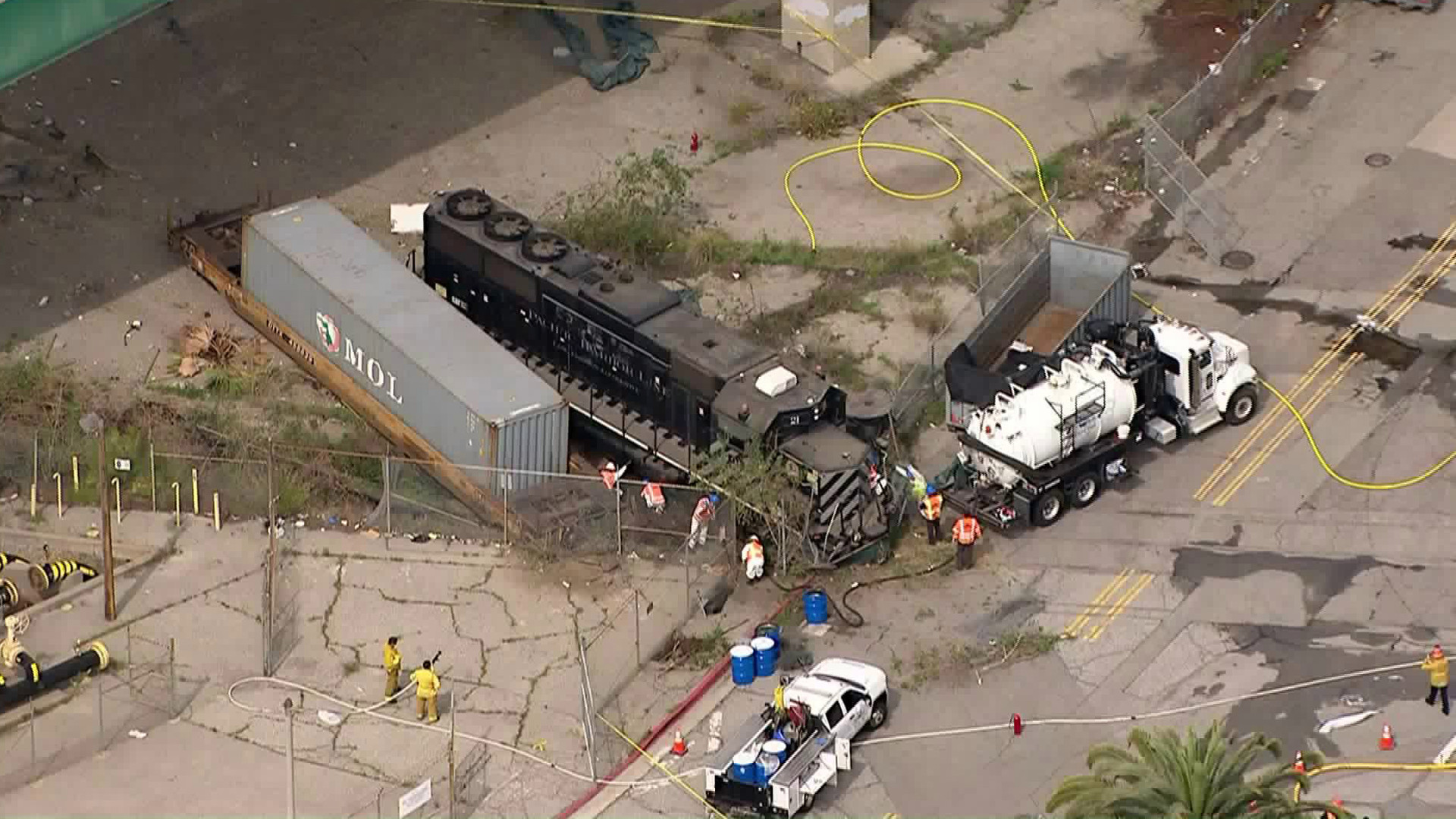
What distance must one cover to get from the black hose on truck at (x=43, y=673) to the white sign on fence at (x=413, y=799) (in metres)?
7.87

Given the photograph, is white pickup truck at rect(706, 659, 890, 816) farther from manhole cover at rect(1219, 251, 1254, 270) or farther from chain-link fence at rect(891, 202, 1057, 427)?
manhole cover at rect(1219, 251, 1254, 270)

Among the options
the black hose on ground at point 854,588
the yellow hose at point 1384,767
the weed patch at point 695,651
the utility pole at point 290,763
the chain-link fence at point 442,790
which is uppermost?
the utility pole at point 290,763

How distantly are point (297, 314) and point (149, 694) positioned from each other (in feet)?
39.0

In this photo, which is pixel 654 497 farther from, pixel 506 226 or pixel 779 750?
pixel 506 226

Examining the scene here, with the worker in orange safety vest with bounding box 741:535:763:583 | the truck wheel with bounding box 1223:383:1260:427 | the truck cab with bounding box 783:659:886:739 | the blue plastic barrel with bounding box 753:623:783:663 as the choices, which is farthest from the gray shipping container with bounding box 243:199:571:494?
the truck wheel with bounding box 1223:383:1260:427

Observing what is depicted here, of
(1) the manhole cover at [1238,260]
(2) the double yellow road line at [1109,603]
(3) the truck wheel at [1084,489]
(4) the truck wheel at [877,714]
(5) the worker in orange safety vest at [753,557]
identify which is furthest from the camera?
(1) the manhole cover at [1238,260]

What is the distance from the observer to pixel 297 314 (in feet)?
196

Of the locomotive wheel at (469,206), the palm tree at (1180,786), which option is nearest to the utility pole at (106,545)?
the locomotive wheel at (469,206)

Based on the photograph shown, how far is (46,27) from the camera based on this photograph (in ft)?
174

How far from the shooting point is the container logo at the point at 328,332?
191 feet

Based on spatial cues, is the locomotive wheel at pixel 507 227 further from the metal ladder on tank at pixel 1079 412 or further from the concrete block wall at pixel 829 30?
the concrete block wall at pixel 829 30

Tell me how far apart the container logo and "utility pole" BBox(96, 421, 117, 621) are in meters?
6.29

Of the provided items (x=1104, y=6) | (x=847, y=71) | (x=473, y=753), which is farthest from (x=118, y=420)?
(x=1104, y=6)

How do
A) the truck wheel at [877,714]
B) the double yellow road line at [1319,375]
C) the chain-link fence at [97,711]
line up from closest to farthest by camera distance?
the chain-link fence at [97,711]
the truck wheel at [877,714]
the double yellow road line at [1319,375]
